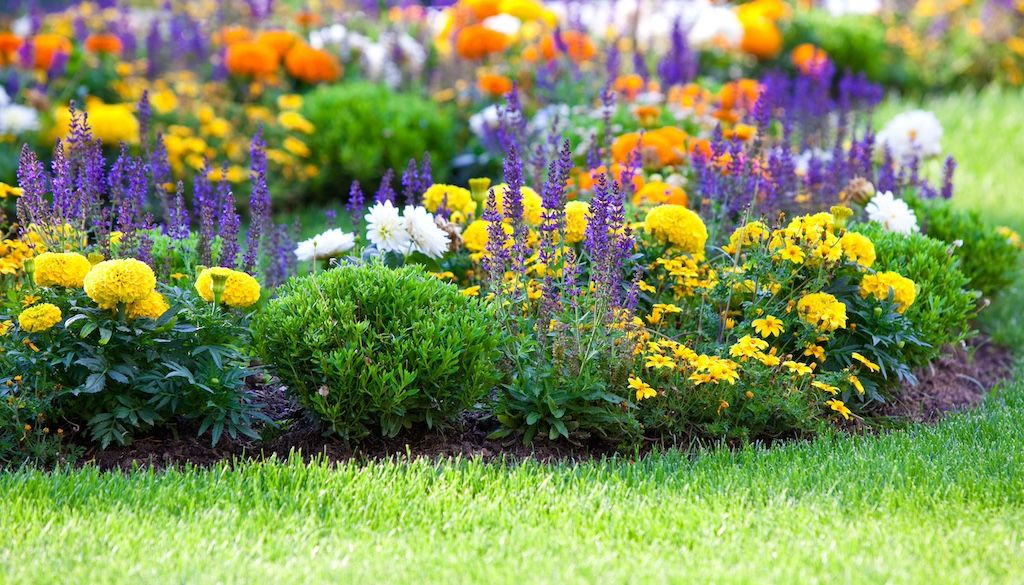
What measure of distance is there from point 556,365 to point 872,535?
45.6 inches

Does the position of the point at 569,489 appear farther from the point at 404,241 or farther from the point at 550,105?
the point at 550,105

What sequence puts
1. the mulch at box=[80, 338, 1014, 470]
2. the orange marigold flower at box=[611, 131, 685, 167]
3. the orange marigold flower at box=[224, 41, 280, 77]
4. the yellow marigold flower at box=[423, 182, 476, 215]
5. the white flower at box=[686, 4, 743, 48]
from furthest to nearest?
1. the white flower at box=[686, 4, 743, 48]
2. the orange marigold flower at box=[224, 41, 280, 77]
3. the orange marigold flower at box=[611, 131, 685, 167]
4. the yellow marigold flower at box=[423, 182, 476, 215]
5. the mulch at box=[80, 338, 1014, 470]

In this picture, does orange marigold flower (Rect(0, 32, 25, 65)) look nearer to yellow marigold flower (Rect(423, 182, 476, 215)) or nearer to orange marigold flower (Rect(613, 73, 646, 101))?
orange marigold flower (Rect(613, 73, 646, 101))

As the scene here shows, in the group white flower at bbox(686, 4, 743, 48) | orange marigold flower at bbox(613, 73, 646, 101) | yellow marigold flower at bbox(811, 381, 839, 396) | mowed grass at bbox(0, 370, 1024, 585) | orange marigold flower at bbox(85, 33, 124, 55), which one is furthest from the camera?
white flower at bbox(686, 4, 743, 48)

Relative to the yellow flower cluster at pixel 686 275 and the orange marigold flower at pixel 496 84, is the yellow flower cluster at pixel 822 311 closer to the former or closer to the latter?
the yellow flower cluster at pixel 686 275

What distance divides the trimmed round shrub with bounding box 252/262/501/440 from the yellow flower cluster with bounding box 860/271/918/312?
1382mm

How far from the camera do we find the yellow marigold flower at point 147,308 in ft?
11.7

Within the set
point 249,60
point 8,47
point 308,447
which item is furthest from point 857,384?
point 8,47

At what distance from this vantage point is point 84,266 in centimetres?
365

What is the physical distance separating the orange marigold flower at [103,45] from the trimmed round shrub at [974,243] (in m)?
5.35

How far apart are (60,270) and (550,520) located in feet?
5.55

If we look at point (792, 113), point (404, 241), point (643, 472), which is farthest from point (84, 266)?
point (792, 113)

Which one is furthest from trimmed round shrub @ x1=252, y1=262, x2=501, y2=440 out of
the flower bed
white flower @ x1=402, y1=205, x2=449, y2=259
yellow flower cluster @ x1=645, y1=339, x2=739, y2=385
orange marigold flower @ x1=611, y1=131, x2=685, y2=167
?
orange marigold flower @ x1=611, y1=131, x2=685, y2=167

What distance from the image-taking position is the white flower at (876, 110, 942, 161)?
6574 mm
